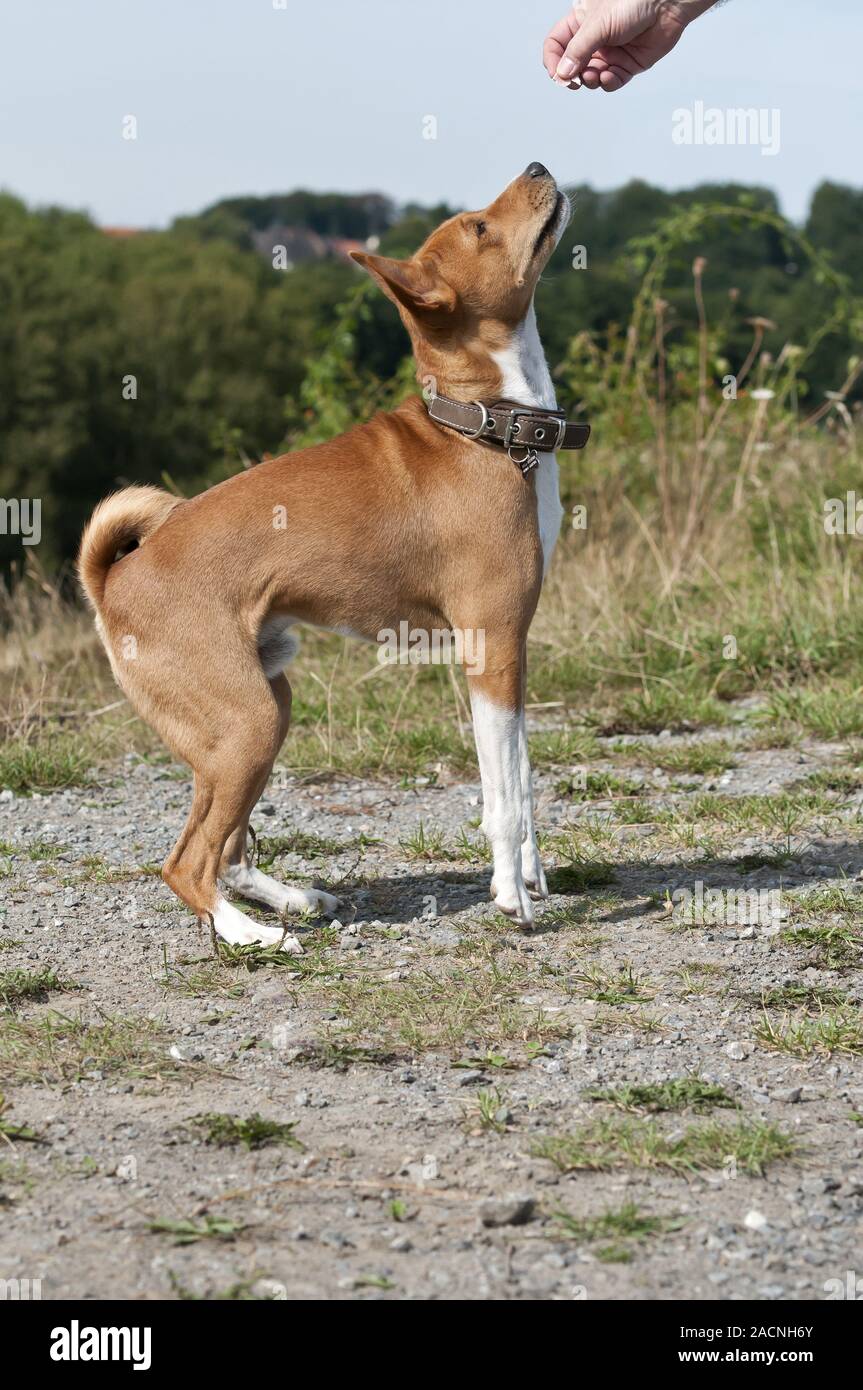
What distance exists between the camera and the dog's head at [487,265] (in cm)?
409

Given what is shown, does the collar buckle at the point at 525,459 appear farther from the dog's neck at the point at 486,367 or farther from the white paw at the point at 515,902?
the white paw at the point at 515,902

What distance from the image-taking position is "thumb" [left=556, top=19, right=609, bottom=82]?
436 centimetres

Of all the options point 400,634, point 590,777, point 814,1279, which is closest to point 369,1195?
point 814,1279

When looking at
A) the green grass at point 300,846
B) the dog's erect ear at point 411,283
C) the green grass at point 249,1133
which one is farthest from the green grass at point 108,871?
the dog's erect ear at point 411,283

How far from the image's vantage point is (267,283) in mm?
49812

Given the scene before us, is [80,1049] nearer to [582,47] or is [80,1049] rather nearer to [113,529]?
[113,529]

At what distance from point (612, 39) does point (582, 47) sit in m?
0.10

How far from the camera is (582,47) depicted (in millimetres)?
4379

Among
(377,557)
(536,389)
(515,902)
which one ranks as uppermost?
(536,389)

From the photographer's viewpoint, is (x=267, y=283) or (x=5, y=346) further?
(x=267, y=283)

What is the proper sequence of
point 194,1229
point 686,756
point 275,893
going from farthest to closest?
point 686,756 < point 275,893 < point 194,1229

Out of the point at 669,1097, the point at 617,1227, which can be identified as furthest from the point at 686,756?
the point at 617,1227

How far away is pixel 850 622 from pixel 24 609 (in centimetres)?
490

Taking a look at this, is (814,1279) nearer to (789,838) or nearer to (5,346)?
(789,838)
